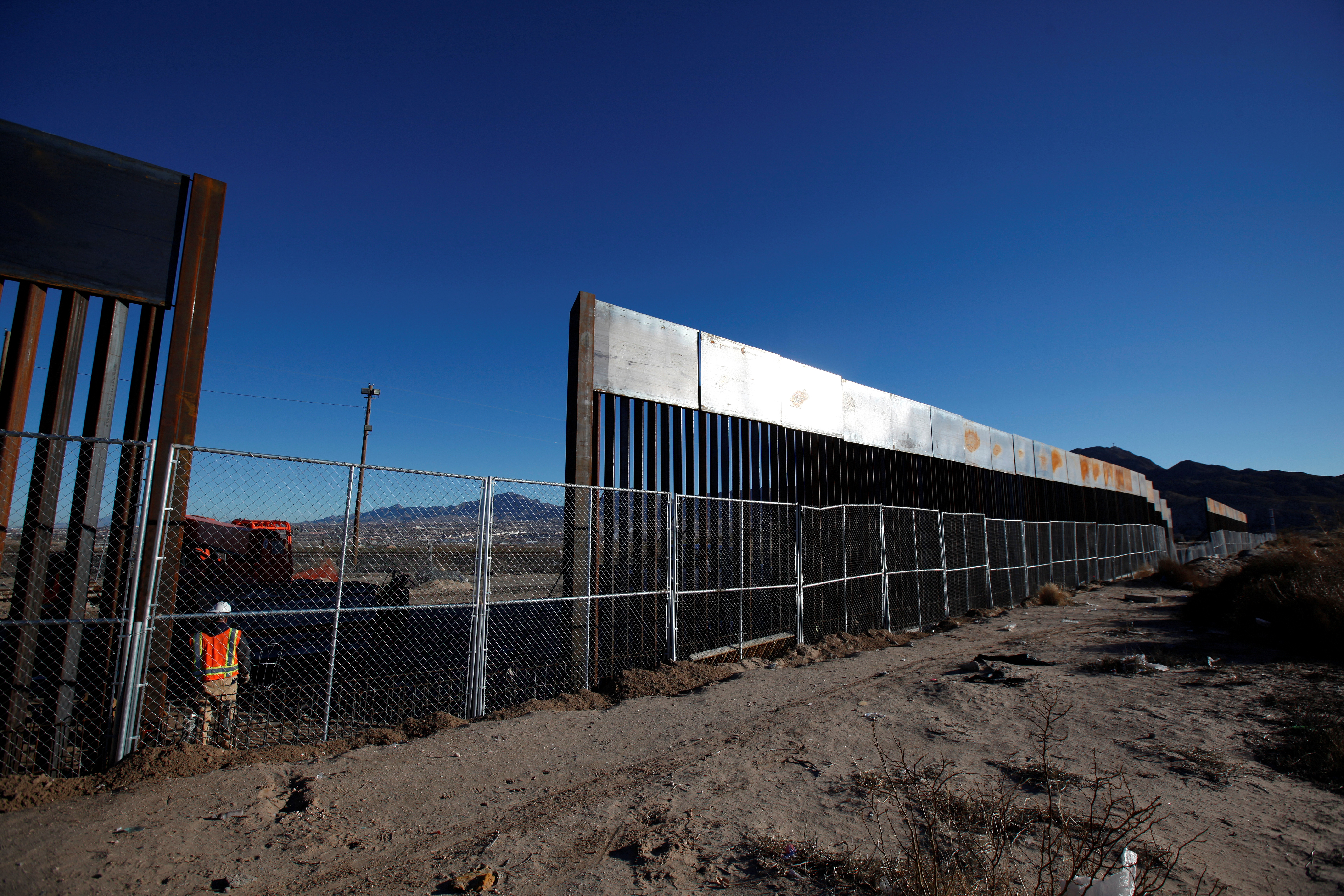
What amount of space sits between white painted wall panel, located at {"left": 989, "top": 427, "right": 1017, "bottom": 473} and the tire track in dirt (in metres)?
16.9

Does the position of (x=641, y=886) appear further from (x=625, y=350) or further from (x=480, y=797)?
(x=625, y=350)

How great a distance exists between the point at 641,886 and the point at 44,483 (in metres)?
5.83

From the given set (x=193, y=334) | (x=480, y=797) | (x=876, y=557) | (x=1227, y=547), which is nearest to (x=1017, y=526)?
(x=876, y=557)

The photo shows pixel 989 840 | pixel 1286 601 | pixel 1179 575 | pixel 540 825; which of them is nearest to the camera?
pixel 989 840

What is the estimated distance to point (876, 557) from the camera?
1255cm

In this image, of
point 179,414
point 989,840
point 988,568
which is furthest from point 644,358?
point 988,568

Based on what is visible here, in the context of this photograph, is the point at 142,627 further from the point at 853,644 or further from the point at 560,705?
the point at 853,644

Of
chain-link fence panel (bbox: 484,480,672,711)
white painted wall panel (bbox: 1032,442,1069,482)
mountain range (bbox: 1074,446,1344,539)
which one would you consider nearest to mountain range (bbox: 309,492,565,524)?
chain-link fence panel (bbox: 484,480,672,711)

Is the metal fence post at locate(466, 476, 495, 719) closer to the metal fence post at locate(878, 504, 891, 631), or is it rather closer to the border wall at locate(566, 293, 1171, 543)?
the border wall at locate(566, 293, 1171, 543)

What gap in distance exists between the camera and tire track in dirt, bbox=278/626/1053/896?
3.40m

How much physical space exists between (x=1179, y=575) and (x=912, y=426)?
50.5ft

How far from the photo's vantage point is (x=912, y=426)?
51.8 feet

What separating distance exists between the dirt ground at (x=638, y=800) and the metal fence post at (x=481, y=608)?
0.34 m

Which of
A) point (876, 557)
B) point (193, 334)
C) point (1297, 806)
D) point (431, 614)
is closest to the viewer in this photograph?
point (1297, 806)
